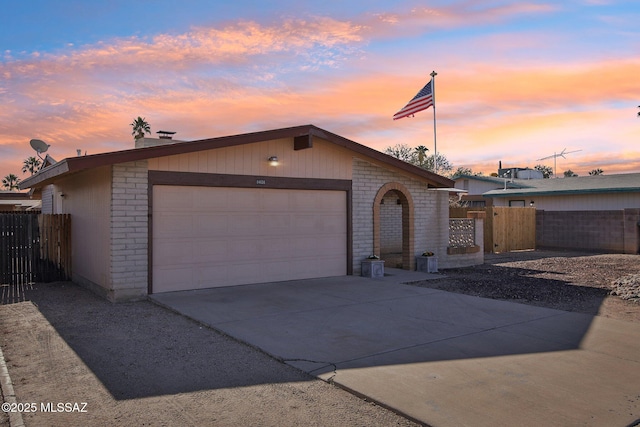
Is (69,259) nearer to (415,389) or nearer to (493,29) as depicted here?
(415,389)

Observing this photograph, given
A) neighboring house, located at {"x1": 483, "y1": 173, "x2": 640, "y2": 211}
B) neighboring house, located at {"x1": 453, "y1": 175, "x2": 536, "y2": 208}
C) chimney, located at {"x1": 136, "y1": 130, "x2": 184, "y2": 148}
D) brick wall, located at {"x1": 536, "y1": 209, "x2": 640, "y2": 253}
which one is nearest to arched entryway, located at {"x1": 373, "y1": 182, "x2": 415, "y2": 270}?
chimney, located at {"x1": 136, "y1": 130, "x2": 184, "y2": 148}

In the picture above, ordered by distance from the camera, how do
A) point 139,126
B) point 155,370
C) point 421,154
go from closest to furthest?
point 155,370
point 421,154
point 139,126

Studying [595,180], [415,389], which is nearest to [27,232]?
[415,389]

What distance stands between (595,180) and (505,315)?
2454 centimetres

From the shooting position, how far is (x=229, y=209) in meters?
11.5

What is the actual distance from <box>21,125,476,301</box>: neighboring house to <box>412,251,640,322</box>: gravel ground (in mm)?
2480

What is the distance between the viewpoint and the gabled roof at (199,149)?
9.23 meters

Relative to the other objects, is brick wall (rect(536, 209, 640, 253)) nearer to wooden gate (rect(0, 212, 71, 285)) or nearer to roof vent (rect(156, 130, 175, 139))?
roof vent (rect(156, 130, 175, 139))

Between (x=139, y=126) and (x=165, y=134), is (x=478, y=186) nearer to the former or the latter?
(x=165, y=134)

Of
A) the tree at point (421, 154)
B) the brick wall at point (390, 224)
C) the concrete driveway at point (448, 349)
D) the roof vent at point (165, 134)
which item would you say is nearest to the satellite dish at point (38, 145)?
the roof vent at point (165, 134)

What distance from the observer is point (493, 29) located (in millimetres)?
12156

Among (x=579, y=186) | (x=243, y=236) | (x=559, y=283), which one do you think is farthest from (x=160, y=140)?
(x=579, y=186)

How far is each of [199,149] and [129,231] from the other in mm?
2286

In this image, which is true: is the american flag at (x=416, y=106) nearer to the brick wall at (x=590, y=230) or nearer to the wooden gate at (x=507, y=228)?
the wooden gate at (x=507, y=228)
